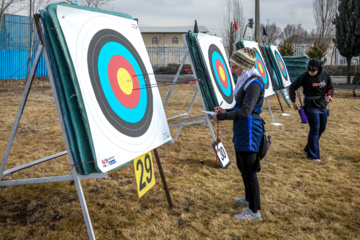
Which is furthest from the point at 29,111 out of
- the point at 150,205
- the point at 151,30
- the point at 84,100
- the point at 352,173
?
the point at 151,30

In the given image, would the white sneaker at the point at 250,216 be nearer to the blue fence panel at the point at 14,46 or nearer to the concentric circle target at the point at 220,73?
the concentric circle target at the point at 220,73

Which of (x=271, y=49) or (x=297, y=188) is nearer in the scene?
(x=297, y=188)

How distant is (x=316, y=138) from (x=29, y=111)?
6.91 metres

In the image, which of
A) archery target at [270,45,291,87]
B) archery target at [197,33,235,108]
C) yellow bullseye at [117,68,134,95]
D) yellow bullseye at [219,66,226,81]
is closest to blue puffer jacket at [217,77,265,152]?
yellow bullseye at [117,68,134,95]

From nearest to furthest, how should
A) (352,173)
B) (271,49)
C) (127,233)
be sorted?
1. (127,233)
2. (352,173)
3. (271,49)

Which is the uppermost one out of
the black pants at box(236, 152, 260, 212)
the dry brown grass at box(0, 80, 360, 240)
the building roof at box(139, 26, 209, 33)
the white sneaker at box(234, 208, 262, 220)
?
the building roof at box(139, 26, 209, 33)

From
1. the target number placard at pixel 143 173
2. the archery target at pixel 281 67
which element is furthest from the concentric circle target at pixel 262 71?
the target number placard at pixel 143 173

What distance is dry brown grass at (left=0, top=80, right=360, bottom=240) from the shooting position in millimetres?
2844

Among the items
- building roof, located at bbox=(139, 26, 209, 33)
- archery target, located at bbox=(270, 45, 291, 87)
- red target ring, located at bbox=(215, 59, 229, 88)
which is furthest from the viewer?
building roof, located at bbox=(139, 26, 209, 33)

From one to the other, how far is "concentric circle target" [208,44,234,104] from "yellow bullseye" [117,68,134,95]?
212 cm

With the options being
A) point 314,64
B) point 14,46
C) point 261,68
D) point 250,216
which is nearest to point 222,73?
point 314,64

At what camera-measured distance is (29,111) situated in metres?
8.45

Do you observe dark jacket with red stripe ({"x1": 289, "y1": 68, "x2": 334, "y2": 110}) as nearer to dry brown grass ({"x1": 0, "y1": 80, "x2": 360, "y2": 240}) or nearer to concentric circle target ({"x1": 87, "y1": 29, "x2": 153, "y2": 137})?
dry brown grass ({"x1": 0, "y1": 80, "x2": 360, "y2": 240})

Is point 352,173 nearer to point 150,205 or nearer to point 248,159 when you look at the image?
point 248,159
